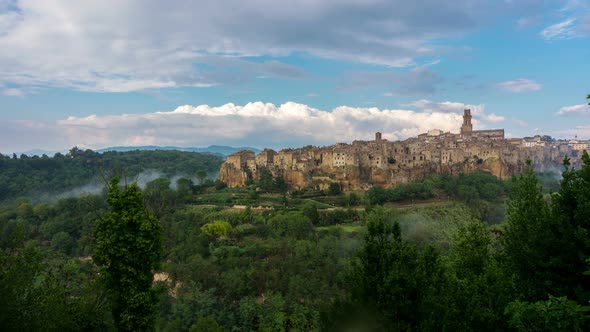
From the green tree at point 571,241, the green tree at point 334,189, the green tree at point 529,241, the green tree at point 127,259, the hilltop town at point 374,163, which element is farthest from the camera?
the hilltop town at point 374,163

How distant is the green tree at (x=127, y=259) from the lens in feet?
34.3

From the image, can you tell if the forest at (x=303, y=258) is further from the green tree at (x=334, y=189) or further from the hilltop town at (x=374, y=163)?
the hilltop town at (x=374, y=163)

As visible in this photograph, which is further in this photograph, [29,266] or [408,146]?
[408,146]

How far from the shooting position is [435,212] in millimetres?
43312

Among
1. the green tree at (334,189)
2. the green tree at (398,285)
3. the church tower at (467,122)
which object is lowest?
the green tree at (334,189)

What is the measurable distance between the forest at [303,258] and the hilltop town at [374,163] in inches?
125

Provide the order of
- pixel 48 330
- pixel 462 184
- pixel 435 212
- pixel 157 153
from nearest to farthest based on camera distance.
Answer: pixel 48 330 → pixel 435 212 → pixel 462 184 → pixel 157 153

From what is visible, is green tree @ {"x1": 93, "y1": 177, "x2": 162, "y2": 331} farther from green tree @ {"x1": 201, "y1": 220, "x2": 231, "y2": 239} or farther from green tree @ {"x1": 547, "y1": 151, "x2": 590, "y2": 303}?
green tree @ {"x1": 201, "y1": 220, "x2": 231, "y2": 239}

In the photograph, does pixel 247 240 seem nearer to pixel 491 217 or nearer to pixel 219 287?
pixel 219 287

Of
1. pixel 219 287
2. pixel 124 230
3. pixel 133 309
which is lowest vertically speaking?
pixel 219 287

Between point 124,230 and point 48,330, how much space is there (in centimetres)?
286

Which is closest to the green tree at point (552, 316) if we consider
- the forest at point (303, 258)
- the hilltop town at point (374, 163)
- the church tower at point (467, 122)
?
the forest at point (303, 258)

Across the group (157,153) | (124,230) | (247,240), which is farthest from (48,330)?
(157,153)

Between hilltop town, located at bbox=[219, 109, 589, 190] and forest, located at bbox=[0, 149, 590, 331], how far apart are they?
10.5 feet
